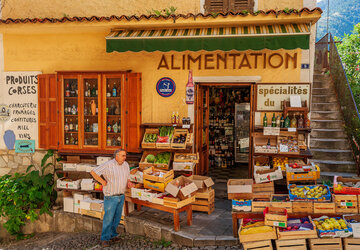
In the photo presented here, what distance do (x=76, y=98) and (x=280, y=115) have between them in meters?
4.78

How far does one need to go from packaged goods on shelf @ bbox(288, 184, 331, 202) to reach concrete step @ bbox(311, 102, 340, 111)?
4.55m

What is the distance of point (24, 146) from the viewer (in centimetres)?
866

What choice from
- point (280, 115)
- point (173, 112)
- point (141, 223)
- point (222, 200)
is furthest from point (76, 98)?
point (280, 115)

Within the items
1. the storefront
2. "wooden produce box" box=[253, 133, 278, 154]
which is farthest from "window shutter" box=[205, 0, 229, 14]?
"wooden produce box" box=[253, 133, 278, 154]

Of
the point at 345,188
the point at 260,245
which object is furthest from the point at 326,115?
the point at 260,245

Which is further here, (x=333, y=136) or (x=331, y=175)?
(x=333, y=136)

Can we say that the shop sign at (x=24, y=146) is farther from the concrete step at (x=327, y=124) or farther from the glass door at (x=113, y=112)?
the concrete step at (x=327, y=124)

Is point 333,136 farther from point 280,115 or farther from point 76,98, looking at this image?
point 76,98

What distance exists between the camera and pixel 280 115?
7398 mm

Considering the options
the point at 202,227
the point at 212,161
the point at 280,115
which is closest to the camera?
the point at 202,227

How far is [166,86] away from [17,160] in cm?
441

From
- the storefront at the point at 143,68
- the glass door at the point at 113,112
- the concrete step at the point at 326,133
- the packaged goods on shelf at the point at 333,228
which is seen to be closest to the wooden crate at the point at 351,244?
the packaged goods on shelf at the point at 333,228

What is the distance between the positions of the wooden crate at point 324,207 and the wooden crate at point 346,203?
110 millimetres

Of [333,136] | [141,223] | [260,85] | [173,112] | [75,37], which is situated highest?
[75,37]
